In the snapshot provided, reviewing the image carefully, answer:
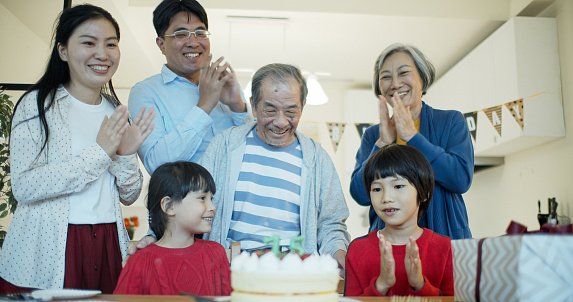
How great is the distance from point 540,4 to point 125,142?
3.79 meters

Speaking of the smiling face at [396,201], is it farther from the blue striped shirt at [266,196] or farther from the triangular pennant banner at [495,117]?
the triangular pennant banner at [495,117]

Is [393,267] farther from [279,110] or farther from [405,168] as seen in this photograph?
[279,110]

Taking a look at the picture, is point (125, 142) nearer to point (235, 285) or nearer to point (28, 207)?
point (28, 207)

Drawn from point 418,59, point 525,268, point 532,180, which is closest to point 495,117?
point 532,180

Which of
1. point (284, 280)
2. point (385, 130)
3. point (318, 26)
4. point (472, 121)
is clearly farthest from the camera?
point (318, 26)

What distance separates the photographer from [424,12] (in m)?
4.49

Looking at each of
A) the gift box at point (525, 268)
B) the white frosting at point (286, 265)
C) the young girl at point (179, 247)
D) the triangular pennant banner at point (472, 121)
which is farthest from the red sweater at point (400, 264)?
the triangular pennant banner at point (472, 121)

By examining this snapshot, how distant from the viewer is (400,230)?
5.07 feet

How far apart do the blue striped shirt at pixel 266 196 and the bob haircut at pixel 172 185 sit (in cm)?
13

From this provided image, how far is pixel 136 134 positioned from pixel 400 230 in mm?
878

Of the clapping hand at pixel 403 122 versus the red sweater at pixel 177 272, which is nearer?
the red sweater at pixel 177 272

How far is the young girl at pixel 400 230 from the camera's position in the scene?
4.66 ft

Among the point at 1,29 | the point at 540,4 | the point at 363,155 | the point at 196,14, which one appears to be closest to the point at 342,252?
the point at 363,155

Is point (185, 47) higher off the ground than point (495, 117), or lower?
lower
